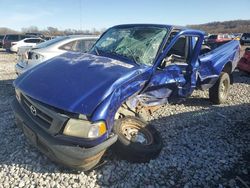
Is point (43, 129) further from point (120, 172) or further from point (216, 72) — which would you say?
point (216, 72)

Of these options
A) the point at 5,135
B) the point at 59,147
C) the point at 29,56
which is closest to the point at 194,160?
the point at 59,147

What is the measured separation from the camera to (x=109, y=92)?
361 centimetres

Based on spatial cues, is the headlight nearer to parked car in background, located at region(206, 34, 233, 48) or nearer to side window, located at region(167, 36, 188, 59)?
side window, located at region(167, 36, 188, 59)

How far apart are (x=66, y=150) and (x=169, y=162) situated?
1.67m

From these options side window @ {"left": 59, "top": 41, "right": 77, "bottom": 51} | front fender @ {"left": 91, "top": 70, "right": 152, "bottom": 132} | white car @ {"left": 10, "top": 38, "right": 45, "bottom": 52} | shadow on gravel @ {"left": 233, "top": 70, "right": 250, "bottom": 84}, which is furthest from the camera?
white car @ {"left": 10, "top": 38, "right": 45, "bottom": 52}

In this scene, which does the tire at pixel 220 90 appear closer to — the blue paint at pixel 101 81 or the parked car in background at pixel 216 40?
the parked car in background at pixel 216 40

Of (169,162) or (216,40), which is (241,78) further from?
(169,162)

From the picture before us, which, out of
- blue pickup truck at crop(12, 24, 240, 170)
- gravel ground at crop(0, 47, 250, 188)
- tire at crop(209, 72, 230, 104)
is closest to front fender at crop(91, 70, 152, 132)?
blue pickup truck at crop(12, 24, 240, 170)

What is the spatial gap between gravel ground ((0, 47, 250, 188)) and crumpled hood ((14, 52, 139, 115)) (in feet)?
3.20

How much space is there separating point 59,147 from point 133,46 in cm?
243

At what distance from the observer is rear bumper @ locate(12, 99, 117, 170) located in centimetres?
325

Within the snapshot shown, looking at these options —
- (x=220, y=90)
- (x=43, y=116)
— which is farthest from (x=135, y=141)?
(x=220, y=90)

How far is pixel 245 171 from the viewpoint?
13.3ft

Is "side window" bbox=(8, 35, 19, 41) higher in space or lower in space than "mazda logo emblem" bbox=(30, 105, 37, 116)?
lower
